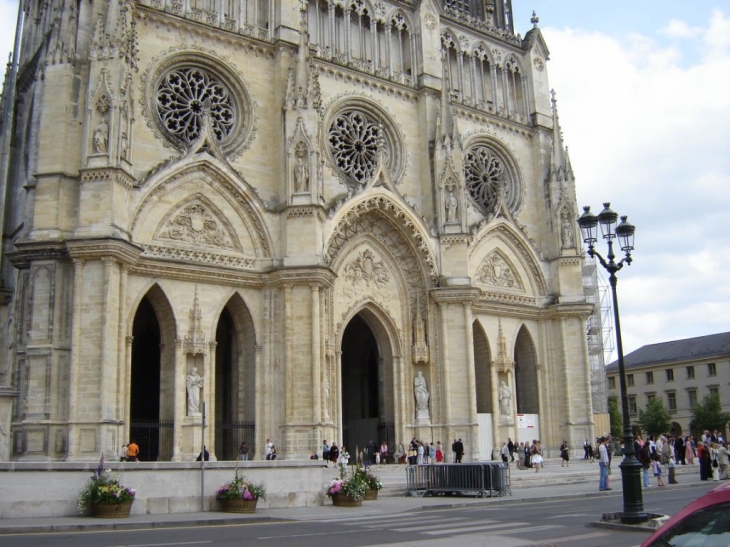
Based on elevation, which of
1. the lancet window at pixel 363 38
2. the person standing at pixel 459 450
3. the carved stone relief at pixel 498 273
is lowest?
the person standing at pixel 459 450

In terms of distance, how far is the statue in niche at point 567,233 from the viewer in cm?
3931

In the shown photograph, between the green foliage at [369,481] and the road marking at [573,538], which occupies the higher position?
the green foliage at [369,481]

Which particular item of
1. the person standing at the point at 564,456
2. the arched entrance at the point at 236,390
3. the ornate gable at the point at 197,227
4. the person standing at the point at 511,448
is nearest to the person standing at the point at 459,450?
the person standing at the point at 511,448

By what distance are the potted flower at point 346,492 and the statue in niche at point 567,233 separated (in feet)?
76.6

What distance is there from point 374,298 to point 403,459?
268 inches

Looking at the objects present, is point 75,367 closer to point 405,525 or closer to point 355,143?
point 405,525

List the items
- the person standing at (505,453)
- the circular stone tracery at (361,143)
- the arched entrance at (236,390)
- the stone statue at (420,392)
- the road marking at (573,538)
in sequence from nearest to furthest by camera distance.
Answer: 1. the road marking at (573,538)
2. the arched entrance at (236,390)
3. the person standing at (505,453)
4. the stone statue at (420,392)
5. the circular stone tracery at (361,143)

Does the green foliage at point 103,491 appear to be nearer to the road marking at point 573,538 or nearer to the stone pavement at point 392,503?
the stone pavement at point 392,503

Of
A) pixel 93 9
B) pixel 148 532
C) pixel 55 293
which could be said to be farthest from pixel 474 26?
pixel 148 532

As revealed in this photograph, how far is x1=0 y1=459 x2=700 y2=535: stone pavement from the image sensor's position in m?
14.5

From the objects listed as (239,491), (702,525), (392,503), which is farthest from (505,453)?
(702,525)

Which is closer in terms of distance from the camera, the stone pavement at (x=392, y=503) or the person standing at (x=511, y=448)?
the stone pavement at (x=392, y=503)

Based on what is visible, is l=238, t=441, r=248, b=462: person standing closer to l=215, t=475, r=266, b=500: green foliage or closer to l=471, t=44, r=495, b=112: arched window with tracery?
l=215, t=475, r=266, b=500: green foliage

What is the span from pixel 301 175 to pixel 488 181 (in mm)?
12713
